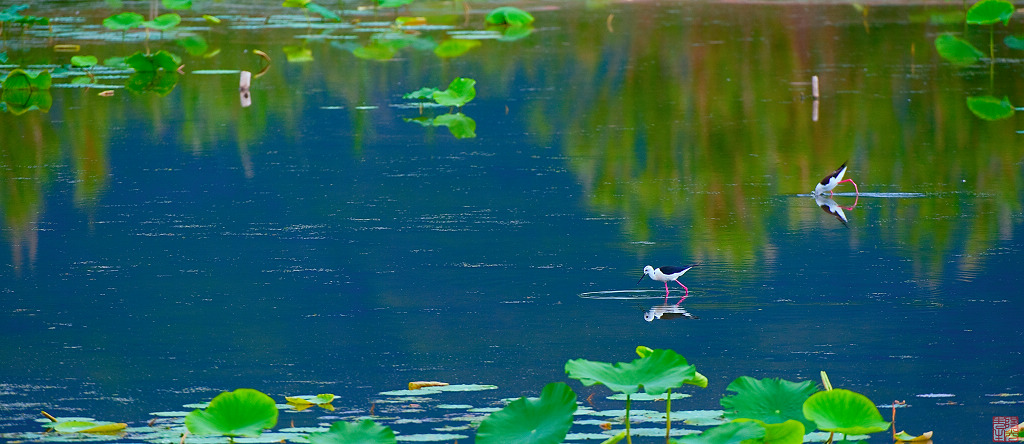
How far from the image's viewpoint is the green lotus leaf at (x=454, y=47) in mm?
19922

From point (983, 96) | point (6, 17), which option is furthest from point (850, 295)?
point (6, 17)

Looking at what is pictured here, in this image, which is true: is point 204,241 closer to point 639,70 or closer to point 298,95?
point 298,95

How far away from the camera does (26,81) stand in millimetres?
15391

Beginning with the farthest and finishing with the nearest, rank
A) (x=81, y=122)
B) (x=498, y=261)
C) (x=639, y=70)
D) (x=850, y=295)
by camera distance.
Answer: (x=639, y=70), (x=81, y=122), (x=498, y=261), (x=850, y=295)

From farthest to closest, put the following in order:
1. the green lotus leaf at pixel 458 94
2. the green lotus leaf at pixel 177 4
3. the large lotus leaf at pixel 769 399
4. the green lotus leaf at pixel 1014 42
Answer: the green lotus leaf at pixel 177 4 → the green lotus leaf at pixel 1014 42 → the green lotus leaf at pixel 458 94 → the large lotus leaf at pixel 769 399

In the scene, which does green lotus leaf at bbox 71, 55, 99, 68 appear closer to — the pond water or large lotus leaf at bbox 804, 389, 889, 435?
the pond water

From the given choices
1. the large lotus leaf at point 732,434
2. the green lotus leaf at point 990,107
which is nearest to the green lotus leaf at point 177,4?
the green lotus leaf at point 990,107

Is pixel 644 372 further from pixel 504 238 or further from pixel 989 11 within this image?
pixel 989 11

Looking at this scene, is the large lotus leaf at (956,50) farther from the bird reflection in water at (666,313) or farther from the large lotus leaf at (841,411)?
the large lotus leaf at (841,411)

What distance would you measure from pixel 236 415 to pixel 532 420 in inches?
34.3

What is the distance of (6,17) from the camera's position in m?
21.9

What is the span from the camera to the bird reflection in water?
610 centimetres

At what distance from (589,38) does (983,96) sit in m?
9.02

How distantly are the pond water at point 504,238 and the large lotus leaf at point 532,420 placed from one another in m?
1.03
